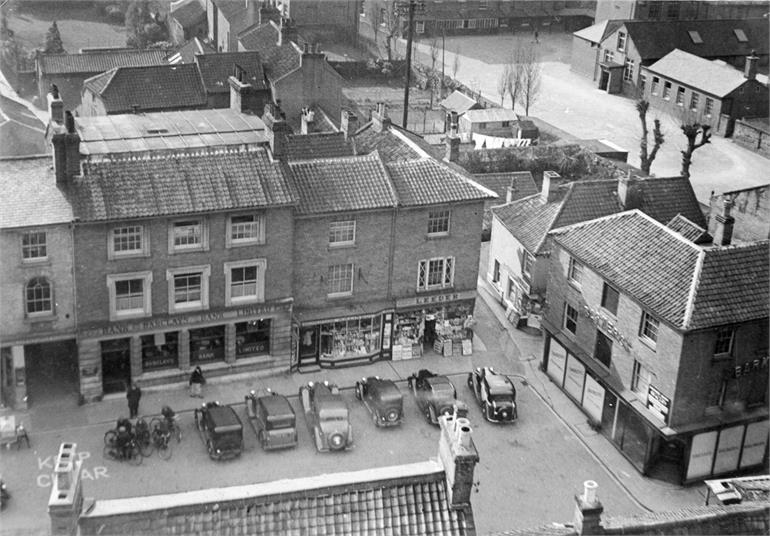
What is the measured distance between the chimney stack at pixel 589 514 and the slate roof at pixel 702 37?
86.5 m

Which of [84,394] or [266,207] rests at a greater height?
[266,207]

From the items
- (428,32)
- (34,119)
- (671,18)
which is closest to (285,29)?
(34,119)

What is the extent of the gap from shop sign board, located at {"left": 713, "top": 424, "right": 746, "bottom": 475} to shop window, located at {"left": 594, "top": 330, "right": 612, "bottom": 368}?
593cm

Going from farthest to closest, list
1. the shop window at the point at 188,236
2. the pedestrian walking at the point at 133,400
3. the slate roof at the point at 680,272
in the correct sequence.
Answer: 1. the shop window at the point at 188,236
2. the pedestrian walking at the point at 133,400
3. the slate roof at the point at 680,272

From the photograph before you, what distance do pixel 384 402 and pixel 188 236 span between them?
11701 mm

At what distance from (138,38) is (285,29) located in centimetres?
4424

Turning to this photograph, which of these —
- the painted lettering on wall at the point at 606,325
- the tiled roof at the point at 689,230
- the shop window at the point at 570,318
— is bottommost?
the shop window at the point at 570,318

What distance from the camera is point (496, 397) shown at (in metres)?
45.6

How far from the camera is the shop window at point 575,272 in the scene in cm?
4659

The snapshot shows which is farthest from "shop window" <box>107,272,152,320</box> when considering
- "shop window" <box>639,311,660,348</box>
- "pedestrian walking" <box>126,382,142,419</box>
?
"shop window" <box>639,311,660,348</box>

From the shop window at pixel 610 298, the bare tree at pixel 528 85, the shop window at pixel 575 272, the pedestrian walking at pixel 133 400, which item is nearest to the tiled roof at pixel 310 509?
the pedestrian walking at pixel 133 400

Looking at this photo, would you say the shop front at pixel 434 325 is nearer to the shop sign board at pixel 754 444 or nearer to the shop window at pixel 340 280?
the shop window at pixel 340 280

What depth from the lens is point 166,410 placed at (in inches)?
1672

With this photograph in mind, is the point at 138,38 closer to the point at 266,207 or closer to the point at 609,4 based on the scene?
the point at 609,4
